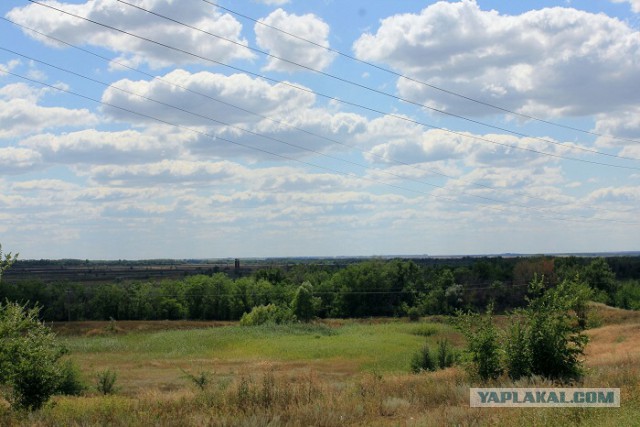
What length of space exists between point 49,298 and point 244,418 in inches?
3996

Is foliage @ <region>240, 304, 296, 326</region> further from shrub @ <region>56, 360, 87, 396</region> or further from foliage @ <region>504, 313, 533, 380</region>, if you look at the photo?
foliage @ <region>504, 313, 533, 380</region>

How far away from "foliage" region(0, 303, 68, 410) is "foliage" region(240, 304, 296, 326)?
213 feet

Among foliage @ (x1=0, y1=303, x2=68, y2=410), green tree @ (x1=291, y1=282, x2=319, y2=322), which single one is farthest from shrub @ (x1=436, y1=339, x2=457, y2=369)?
green tree @ (x1=291, y1=282, x2=319, y2=322)

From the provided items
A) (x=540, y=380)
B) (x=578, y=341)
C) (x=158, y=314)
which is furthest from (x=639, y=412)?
(x=158, y=314)

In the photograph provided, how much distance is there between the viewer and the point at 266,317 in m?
83.5

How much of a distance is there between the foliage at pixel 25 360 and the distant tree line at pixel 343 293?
78571 millimetres

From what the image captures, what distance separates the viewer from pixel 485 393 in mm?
15625

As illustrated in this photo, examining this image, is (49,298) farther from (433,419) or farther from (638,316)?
(433,419)

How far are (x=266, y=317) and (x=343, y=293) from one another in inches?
1384

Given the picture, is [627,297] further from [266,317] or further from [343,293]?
[266,317]

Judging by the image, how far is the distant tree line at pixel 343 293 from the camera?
104875 mm

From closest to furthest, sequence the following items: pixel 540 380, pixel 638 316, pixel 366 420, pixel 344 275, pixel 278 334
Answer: pixel 366 420, pixel 540 380, pixel 638 316, pixel 278 334, pixel 344 275

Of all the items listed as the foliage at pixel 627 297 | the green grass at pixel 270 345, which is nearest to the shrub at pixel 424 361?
the green grass at pixel 270 345

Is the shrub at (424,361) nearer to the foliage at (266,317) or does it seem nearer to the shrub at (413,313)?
the foliage at (266,317)
